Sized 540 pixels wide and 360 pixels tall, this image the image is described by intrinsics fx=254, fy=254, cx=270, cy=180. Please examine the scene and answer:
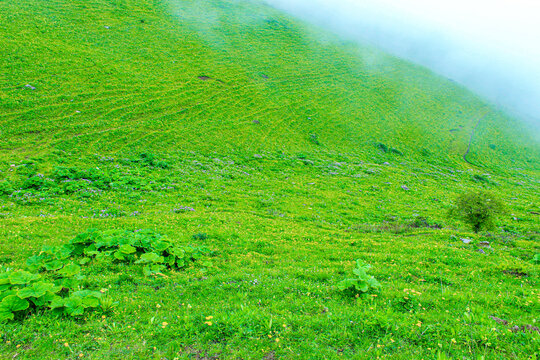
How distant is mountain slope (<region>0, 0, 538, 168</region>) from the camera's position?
2848 cm

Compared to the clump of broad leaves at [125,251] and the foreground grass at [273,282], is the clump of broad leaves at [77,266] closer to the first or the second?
the clump of broad leaves at [125,251]

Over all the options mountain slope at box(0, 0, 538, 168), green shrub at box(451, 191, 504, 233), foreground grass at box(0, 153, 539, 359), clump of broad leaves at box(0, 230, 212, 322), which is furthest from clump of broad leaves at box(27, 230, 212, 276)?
mountain slope at box(0, 0, 538, 168)

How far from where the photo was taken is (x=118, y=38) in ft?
149

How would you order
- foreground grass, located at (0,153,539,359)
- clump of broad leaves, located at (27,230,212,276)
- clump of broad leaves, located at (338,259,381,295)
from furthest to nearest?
Answer: clump of broad leaves, located at (27,230,212,276) < clump of broad leaves, located at (338,259,381,295) < foreground grass, located at (0,153,539,359)

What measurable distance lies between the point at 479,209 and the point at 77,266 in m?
20.9

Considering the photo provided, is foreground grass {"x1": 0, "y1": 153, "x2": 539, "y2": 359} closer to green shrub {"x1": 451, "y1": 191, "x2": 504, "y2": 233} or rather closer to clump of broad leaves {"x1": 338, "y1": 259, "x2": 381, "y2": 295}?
clump of broad leaves {"x1": 338, "y1": 259, "x2": 381, "y2": 295}

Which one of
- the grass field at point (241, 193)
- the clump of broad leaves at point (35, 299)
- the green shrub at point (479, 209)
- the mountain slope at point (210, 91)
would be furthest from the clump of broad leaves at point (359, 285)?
the mountain slope at point (210, 91)

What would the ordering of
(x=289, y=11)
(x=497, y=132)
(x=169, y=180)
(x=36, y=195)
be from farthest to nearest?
(x=289, y=11), (x=497, y=132), (x=169, y=180), (x=36, y=195)

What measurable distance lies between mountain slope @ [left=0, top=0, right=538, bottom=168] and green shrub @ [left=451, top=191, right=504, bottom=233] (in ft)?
79.1

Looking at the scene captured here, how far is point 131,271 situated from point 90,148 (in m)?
21.4

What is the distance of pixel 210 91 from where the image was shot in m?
43.2

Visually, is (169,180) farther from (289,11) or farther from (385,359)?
(289,11)

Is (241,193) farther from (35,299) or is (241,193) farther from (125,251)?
(35,299)

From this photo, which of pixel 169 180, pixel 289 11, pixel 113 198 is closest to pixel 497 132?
pixel 289 11
